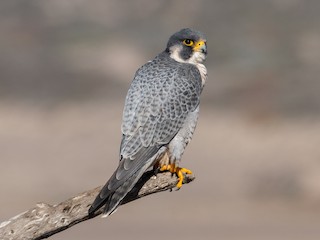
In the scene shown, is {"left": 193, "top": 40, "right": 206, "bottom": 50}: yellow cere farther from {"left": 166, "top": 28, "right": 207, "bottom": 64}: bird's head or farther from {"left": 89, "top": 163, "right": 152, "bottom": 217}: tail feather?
{"left": 89, "top": 163, "right": 152, "bottom": 217}: tail feather

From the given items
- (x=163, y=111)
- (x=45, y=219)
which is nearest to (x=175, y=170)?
(x=163, y=111)

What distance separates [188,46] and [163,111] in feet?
2.08

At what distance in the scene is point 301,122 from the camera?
23844 millimetres

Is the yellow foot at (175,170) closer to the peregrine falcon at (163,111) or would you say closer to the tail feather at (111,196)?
the peregrine falcon at (163,111)

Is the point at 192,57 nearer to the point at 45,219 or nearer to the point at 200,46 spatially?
the point at 200,46

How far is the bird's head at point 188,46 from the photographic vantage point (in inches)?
373

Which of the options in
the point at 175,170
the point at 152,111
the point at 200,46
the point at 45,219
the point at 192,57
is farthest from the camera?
the point at 192,57

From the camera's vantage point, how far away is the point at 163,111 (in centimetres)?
912

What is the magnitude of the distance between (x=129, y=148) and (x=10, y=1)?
2271 cm

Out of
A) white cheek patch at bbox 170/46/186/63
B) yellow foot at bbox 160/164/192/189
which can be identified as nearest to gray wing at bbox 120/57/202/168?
white cheek patch at bbox 170/46/186/63

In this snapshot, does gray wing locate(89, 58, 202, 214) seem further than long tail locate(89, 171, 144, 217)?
Yes

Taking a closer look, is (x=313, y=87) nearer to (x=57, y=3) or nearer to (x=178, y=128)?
(x=57, y=3)

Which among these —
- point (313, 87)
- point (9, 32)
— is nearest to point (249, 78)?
point (313, 87)

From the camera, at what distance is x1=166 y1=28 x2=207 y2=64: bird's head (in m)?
9.47
